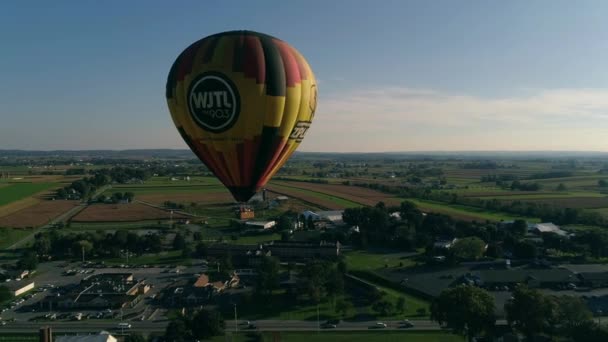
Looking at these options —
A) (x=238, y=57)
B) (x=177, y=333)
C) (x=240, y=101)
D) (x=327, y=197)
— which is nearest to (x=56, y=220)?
(x=327, y=197)

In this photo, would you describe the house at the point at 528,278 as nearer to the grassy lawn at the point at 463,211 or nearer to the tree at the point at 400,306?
the tree at the point at 400,306

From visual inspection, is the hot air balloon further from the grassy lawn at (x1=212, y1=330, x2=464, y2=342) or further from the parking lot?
the parking lot

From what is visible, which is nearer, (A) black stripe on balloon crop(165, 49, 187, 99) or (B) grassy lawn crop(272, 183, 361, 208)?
(A) black stripe on balloon crop(165, 49, 187, 99)

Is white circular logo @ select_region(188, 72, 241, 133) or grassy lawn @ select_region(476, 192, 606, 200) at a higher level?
white circular logo @ select_region(188, 72, 241, 133)

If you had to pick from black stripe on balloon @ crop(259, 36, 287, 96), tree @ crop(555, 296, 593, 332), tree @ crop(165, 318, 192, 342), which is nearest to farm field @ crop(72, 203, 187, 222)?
tree @ crop(165, 318, 192, 342)

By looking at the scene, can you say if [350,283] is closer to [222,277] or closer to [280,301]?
[280,301]

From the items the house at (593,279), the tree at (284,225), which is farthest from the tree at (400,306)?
the tree at (284,225)

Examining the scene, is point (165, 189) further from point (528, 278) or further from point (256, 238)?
point (528, 278)

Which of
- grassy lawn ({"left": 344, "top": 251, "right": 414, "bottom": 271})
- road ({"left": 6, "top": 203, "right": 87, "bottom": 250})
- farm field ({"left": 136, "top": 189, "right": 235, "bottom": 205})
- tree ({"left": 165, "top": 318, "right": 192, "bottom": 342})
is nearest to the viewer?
tree ({"left": 165, "top": 318, "right": 192, "bottom": 342})

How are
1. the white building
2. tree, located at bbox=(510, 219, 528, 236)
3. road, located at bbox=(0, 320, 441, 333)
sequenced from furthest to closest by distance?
the white building → tree, located at bbox=(510, 219, 528, 236) → road, located at bbox=(0, 320, 441, 333)
